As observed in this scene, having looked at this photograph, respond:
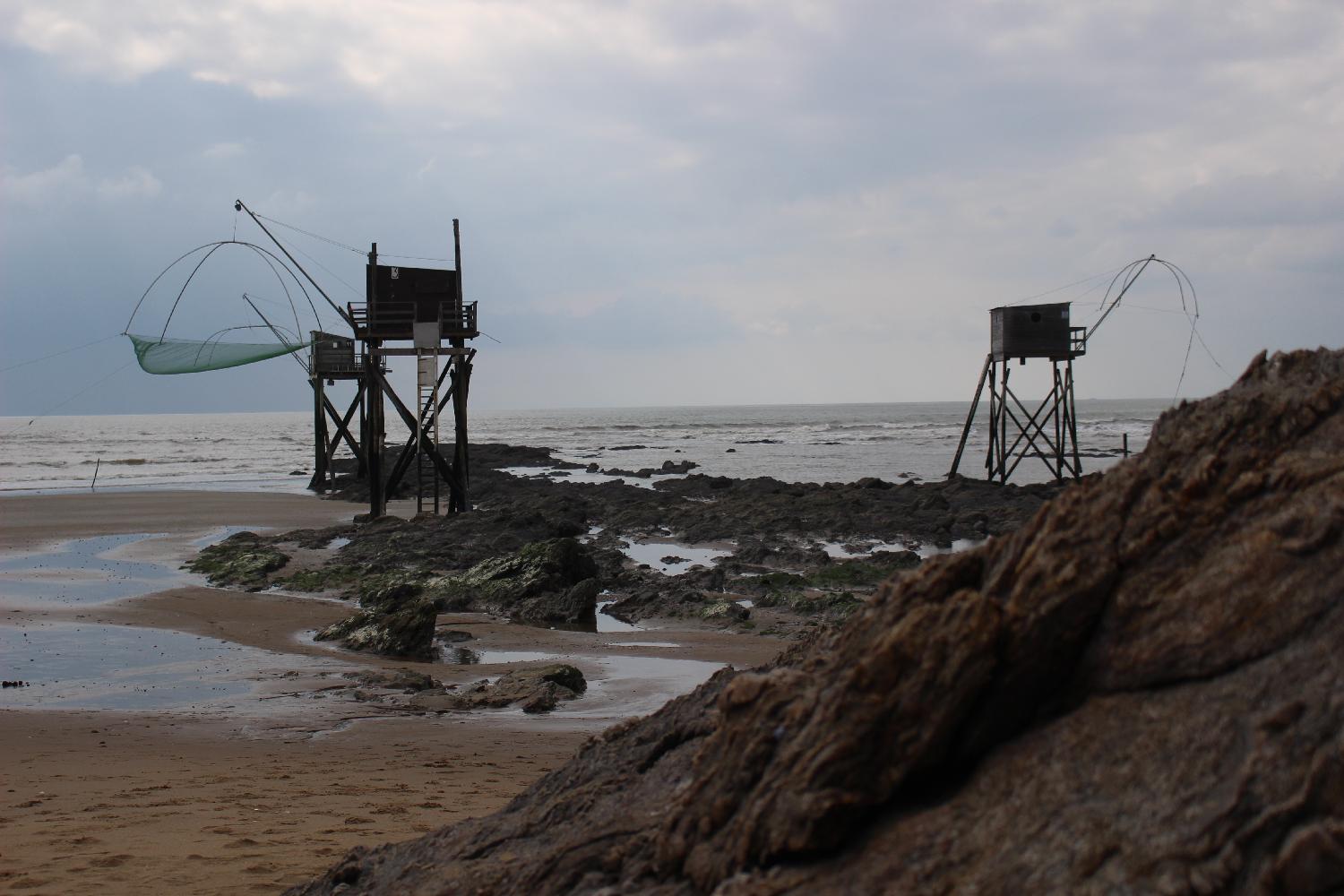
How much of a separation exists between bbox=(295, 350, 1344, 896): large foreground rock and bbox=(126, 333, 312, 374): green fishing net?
1066 inches

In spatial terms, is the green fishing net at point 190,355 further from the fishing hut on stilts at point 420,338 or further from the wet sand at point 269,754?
the wet sand at point 269,754

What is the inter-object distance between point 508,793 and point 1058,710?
13.5 ft

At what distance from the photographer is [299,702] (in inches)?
345

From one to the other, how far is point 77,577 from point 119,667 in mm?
6961

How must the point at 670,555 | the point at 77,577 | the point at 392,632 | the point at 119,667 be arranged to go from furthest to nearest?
the point at 670,555, the point at 77,577, the point at 392,632, the point at 119,667

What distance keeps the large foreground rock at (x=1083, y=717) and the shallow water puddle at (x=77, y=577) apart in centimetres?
1294

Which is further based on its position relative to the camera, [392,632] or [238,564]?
[238,564]

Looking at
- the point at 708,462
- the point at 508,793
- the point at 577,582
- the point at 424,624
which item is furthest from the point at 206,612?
the point at 708,462

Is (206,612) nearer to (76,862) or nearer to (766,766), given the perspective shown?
(76,862)

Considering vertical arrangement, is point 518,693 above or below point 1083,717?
below

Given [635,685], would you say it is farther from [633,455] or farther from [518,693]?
[633,455]

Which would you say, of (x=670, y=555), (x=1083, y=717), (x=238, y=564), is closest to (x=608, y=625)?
(x=670, y=555)

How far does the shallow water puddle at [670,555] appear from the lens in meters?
17.1

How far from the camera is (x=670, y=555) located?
1858 cm
